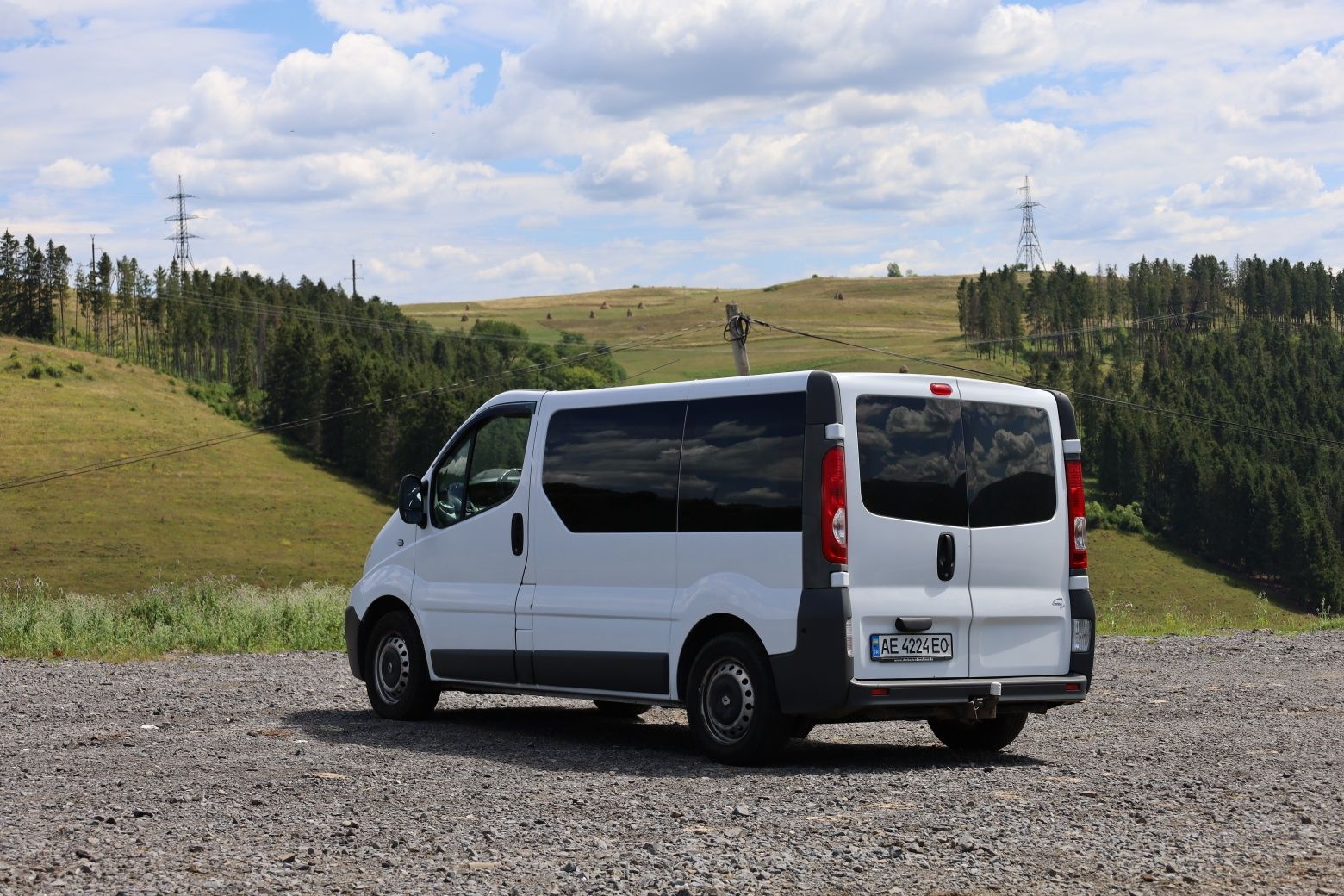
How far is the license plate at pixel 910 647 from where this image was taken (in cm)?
905

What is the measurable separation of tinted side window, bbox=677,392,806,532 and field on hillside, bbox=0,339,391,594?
7480 cm

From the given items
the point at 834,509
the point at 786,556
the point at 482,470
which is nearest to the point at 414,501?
the point at 482,470

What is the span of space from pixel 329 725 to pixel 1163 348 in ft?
617

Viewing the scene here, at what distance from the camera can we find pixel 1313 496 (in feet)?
423

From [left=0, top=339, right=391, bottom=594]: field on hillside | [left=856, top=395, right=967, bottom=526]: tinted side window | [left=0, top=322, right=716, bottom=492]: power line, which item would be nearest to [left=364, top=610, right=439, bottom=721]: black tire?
[left=856, top=395, right=967, bottom=526]: tinted side window

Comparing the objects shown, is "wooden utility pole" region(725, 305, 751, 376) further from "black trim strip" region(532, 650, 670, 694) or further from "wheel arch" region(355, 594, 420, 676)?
"black trim strip" region(532, 650, 670, 694)

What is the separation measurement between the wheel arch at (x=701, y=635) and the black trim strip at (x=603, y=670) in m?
0.11

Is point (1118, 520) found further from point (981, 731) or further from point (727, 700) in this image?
point (727, 700)

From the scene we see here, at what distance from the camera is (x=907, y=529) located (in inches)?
363

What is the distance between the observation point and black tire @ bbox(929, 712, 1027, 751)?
10.3 metres

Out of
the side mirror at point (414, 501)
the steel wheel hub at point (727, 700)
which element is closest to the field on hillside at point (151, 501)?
the side mirror at point (414, 501)

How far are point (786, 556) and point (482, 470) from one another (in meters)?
3.16

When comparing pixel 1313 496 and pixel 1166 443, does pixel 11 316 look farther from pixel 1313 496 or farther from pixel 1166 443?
pixel 1313 496

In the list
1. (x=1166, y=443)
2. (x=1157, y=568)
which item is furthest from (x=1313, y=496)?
(x=1157, y=568)
